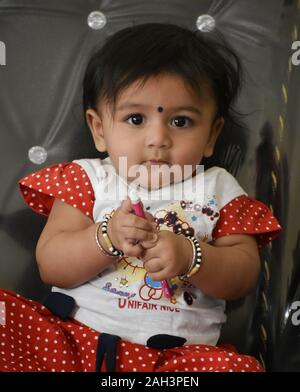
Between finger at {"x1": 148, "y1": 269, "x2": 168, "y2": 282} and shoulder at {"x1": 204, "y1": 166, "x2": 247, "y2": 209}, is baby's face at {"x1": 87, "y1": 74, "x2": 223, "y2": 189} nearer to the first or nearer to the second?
shoulder at {"x1": 204, "y1": 166, "x2": 247, "y2": 209}

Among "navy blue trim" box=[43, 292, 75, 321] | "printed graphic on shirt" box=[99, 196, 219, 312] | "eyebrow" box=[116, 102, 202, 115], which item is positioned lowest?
"navy blue trim" box=[43, 292, 75, 321]

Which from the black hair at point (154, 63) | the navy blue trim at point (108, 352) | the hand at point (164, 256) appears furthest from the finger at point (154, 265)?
the black hair at point (154, 63)

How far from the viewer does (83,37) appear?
950 mm

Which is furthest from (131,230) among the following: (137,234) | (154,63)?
(154,63)

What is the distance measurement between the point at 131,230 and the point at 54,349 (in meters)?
0.21

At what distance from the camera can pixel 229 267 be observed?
0.83 meters

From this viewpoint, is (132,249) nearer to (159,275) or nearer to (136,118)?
(159,275)

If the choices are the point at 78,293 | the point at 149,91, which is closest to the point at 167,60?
the point at 149,91

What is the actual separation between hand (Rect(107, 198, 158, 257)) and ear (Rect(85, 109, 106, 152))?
174 millimetres

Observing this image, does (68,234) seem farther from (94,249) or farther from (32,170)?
(32,170)

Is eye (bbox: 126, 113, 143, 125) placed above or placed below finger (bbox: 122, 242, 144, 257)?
above

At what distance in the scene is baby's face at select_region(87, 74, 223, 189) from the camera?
81 cm

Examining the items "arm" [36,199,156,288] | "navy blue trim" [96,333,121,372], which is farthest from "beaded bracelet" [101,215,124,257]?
"navy blue trim" [96,333,121,372]

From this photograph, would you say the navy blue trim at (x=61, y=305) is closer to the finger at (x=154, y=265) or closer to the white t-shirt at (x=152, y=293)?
the white t-shirt at (x=152, y=293)
